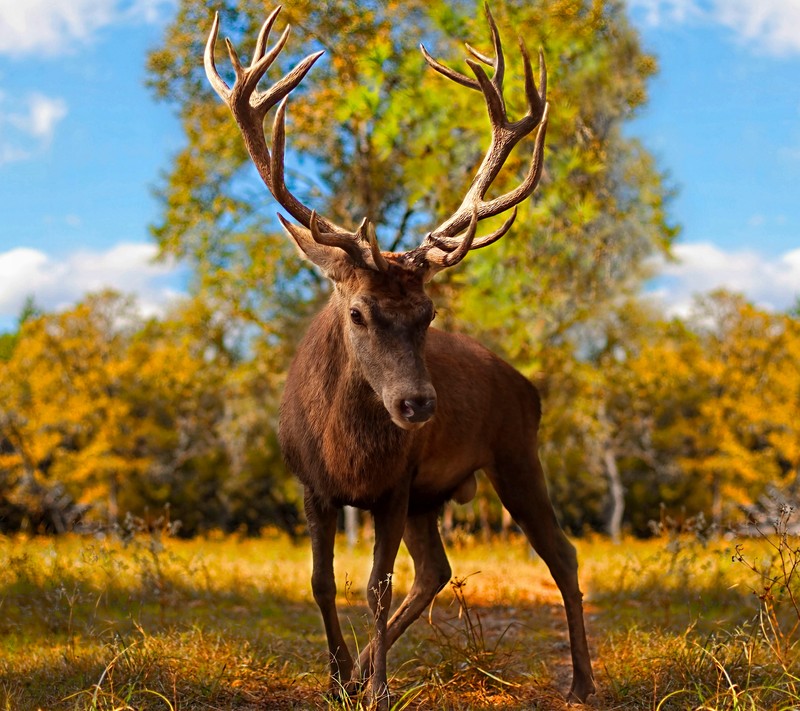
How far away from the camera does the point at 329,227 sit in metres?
4.68

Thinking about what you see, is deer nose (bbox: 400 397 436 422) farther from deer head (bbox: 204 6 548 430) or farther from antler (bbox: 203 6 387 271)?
antler (bbox: 203 6 387 271)

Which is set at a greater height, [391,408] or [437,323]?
[437,323]

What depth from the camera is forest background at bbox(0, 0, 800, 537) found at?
10.7 meters

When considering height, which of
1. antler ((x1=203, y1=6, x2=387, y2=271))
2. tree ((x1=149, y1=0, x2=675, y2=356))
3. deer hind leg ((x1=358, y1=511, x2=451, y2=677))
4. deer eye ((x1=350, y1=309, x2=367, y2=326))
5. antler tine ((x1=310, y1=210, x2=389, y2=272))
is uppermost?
tree ((x1=149, y1=0, x2=675, y2=356))

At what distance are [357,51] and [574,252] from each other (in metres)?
4.67

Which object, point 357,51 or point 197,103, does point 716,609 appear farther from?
point 197,103

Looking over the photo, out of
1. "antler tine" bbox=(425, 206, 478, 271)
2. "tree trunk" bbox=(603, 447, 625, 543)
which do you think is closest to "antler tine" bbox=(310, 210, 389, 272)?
"antler tine" bbox=(425, 206, 478, 271)

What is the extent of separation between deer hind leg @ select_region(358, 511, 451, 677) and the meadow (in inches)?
8.3

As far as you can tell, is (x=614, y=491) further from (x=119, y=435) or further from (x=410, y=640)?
(x=410, y=640)

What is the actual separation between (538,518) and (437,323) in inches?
331

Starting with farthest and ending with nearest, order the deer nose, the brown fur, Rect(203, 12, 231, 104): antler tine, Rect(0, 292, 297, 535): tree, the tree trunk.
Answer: the tree trunk → Rect(0, 292, 297, 535): tree → Rect(203, 12, 231, 104): antler tine → the brown fur → the deer nose

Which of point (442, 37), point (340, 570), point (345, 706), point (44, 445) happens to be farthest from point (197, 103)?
point (345, 706)

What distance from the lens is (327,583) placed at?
15.0 feet

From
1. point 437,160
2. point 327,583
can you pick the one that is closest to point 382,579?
point 327,583
